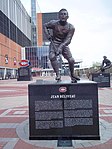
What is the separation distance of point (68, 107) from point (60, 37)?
1.85 metres

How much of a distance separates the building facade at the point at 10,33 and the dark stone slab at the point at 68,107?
49543 millimetres

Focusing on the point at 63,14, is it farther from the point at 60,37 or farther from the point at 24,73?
the point at 24,73

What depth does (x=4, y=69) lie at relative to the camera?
58156 mm

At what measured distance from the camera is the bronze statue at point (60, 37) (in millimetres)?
5870

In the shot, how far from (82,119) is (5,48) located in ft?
188

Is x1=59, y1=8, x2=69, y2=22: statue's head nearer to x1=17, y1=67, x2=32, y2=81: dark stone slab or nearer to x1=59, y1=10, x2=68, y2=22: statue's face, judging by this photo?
x1=59, y1=10, x2=68, y2=22: statue's face

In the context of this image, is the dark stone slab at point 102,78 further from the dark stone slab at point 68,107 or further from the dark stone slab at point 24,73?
the dark stone slab at point 24,73

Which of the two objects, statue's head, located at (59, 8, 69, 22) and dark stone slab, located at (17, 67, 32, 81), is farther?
dark stone slab, located at (17, 67, 32, 81)

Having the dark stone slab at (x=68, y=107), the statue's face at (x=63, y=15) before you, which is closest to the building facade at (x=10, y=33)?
the statue's face at (x=63, y=15)

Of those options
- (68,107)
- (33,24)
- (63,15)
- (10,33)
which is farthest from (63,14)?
(33,24)

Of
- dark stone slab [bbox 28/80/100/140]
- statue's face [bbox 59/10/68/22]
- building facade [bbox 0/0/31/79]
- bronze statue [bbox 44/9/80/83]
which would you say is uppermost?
building facade [bbox 0/0/31/79]

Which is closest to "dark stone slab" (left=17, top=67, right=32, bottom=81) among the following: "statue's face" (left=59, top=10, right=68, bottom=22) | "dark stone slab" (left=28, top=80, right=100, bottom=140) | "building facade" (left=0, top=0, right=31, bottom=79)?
"building facade" (left=0, top=0, right=31, bottom=79)

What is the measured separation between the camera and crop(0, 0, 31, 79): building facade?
56.8 meters

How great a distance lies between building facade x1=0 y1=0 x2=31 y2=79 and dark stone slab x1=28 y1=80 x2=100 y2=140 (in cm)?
4954
